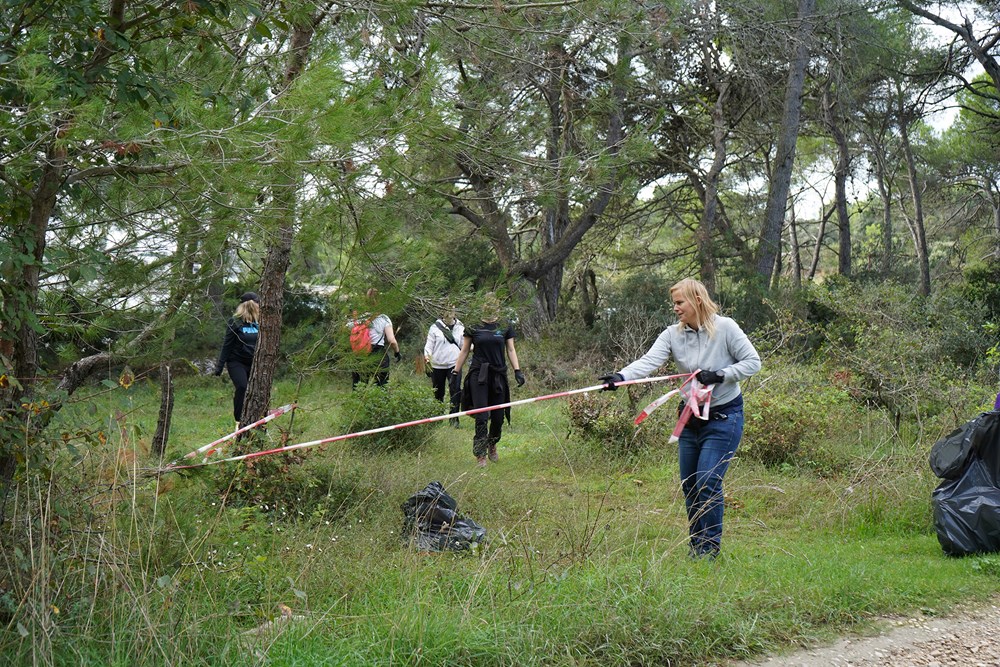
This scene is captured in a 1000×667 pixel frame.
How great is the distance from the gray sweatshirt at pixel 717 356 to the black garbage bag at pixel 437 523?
1393 mm

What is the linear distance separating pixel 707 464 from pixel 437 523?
1.77 meters

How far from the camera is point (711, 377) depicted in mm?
5477

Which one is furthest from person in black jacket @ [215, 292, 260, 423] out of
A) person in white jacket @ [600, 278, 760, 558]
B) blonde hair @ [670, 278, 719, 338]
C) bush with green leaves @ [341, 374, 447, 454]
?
blonde hair @ [670, 278, 719, 338]

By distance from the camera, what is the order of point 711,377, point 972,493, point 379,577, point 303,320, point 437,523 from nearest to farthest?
point 379,577, point 711,377, point 972,493, point 437,523, point 303,320

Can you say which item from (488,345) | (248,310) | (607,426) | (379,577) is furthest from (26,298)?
(607,426)

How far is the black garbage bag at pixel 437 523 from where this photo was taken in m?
5.64

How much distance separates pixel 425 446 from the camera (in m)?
9.64

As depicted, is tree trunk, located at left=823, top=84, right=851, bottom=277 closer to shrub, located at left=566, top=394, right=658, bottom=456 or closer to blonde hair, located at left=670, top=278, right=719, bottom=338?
shrub, located at left=566, top=394, right=658, bottom=456

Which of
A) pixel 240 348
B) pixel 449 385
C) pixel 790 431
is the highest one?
pixel 240 348

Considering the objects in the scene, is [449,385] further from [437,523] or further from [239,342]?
[437,523]

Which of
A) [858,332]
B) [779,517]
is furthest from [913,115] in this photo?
[779,517]

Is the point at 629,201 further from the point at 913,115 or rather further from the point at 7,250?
the point at 7,250

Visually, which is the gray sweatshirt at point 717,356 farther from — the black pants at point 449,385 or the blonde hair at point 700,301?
the black pants at point 449,385

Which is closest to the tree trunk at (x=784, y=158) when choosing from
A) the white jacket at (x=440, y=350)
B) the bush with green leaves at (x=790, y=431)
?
the white jacket at (x=440, y=350)
